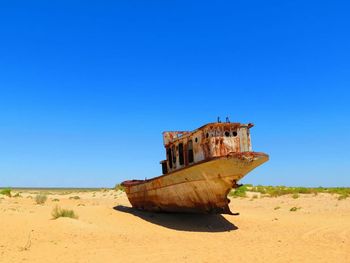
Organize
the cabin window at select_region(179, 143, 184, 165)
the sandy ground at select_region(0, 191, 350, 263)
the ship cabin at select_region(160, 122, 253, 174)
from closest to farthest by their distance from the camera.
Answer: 1. the sandy ground at select_region(0, 191, 350, 263)
2. the ship cabin at select_region(160, 122, 253, 174)
3. the cabin window at select_region(179, 143, 184, 165)

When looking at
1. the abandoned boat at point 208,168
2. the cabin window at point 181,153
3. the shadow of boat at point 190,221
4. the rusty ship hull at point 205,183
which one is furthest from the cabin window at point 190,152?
the shadow of boat at point 190,221

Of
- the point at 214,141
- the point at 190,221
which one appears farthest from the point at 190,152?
the point at 190,221

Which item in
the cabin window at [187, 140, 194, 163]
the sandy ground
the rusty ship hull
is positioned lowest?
the sandy ground

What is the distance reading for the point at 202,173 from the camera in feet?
49.0

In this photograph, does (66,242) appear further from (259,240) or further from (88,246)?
(259,240)

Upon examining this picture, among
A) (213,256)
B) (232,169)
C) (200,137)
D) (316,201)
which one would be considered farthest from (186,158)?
(316,201)

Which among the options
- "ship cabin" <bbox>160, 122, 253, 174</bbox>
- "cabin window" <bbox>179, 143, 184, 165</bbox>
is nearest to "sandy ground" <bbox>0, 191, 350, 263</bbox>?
"cabin window" <bbox>179, 143, 184, 165</bbox>

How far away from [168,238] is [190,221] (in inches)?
156

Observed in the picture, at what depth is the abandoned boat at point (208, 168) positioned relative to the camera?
1450 centimetres

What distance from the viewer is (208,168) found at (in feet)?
47.9

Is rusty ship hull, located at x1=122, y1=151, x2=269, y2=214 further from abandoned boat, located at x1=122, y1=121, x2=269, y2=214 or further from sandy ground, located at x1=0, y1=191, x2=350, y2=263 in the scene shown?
sandy ground, located at x1=0, y1=191, x2=350, y2=263

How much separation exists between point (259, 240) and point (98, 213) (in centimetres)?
769

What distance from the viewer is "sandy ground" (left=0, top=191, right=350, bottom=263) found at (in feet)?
33.1

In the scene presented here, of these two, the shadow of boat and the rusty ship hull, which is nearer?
Result: the rusty ship hull
